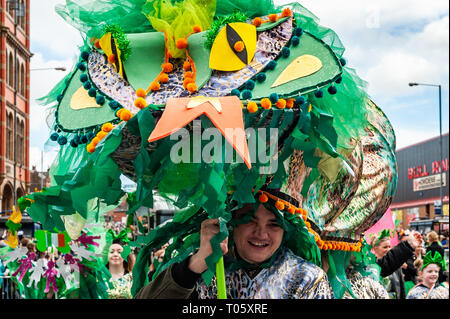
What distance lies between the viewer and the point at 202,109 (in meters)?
2.11

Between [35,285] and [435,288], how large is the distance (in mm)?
4104

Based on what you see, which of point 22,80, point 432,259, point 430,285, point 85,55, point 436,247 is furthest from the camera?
point 22,80

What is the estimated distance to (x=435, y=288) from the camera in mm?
6961

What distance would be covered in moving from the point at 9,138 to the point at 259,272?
29.8 m

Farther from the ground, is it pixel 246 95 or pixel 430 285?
pixel 246 95

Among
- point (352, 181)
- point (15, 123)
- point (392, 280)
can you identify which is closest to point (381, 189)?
point (352, 181)

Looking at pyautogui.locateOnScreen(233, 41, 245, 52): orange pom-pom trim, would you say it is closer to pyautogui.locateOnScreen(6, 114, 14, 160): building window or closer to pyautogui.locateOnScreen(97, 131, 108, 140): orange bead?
pyautogui.locateOnScreen(97, 131, 108, 140): orange bead

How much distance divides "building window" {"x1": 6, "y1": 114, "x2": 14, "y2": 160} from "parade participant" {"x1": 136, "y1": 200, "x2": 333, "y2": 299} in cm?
2876

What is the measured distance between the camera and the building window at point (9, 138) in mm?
29875

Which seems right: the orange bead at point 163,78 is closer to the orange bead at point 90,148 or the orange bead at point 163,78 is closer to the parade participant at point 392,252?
the orange bead at point 90,148

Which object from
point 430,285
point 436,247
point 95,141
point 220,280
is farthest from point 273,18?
point 436,247

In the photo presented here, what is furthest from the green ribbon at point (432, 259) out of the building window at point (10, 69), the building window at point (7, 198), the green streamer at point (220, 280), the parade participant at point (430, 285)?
the building window at point (7, 198)

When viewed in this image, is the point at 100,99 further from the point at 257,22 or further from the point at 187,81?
the point at 257,22
